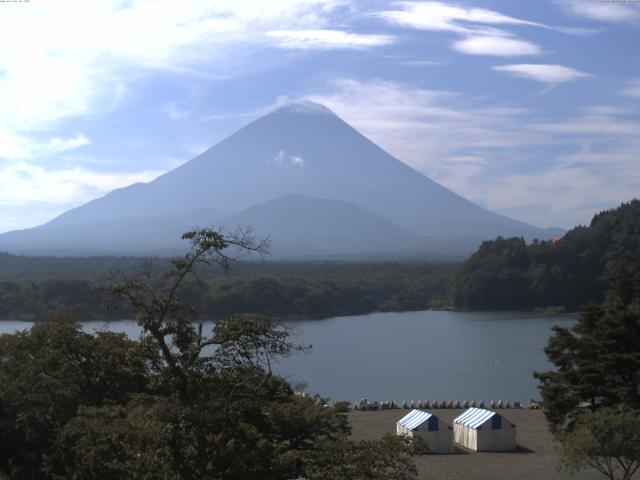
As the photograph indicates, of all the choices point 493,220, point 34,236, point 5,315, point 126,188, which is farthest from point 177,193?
point 5,315

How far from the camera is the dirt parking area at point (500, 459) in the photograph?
1067 centimetres

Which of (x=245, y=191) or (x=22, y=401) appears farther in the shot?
(x=245, y=191)

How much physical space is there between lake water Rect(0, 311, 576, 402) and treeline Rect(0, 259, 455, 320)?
1454mm

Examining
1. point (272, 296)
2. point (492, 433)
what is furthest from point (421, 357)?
point (492, 433)

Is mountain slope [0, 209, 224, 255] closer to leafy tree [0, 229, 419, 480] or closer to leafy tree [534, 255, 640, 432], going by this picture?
leafy tree [534, 255, 640, 432]

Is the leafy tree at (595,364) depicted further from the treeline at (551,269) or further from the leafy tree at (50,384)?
the treeline at (551,269)

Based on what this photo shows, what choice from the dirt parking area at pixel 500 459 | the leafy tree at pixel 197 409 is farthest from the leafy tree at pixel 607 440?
the leafy tree at pixel 197 409

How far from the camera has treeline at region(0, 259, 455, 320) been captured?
35094 millimetres

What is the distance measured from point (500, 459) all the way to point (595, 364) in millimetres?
1815

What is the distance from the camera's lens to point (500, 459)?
465 inches

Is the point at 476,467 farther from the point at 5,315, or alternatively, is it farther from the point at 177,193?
the point at 177,193

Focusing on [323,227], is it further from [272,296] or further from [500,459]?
[500,459]

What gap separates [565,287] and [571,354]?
97.0ft

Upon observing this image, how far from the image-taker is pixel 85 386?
798cm
